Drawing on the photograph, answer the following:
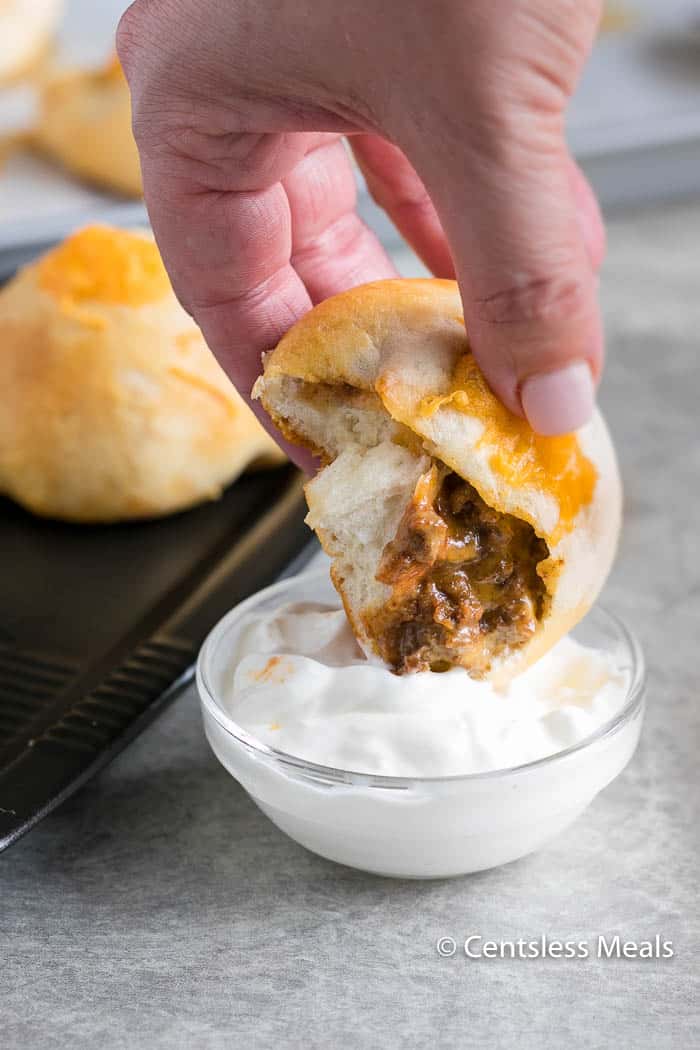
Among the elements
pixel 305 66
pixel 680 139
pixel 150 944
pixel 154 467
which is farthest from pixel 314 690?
pixel 680 139

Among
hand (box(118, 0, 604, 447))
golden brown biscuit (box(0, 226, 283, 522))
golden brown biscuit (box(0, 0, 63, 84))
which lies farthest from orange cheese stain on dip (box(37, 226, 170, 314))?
golden brown biscuit (box(0, 0, 63, 84))

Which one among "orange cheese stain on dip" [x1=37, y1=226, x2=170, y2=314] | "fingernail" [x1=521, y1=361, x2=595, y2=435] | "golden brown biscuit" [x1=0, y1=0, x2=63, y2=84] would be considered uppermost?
"fingernail" [x1=521, y1=361, x2=595, y2=435]

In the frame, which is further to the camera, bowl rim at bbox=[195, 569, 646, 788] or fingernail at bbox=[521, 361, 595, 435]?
bowl rim at bbox=[195, 569, 646, 788]

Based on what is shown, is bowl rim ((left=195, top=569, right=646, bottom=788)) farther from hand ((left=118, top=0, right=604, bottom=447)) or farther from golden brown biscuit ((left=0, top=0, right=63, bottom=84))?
golden brown biscuit ((left=0, top=0, right=63, bottom=84))

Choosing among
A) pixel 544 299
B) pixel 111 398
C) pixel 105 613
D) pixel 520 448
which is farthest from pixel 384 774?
pixel 111 398

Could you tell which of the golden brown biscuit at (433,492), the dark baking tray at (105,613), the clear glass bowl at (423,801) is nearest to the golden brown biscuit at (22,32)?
the dark baking tray at (105,613)

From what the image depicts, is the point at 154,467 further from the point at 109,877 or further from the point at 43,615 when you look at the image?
the point at 109,877

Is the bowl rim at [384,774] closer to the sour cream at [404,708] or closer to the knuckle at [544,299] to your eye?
the sour cream at [404,708]
